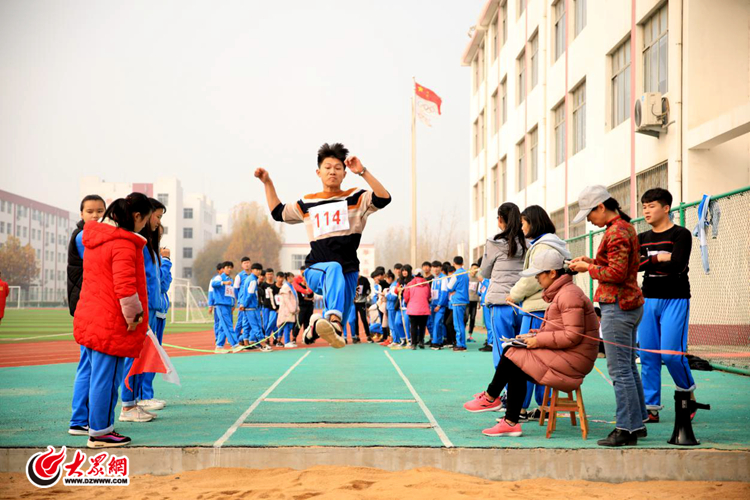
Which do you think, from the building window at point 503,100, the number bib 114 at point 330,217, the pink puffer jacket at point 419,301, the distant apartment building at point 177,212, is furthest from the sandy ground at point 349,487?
the distant apartment building at point 177,212

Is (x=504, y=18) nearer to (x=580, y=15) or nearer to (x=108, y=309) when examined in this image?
(x=580, y=15)

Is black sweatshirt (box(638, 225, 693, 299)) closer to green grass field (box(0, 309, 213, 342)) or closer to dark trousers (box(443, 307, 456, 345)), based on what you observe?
dark trousers (box(443, 307, 456, 345))

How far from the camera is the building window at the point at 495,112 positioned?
115ft

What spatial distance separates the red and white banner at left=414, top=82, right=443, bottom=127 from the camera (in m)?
33.8

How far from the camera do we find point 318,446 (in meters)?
5.45

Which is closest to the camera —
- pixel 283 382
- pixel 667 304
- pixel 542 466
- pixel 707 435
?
pixel 542 466

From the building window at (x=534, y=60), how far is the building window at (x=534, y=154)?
195cm

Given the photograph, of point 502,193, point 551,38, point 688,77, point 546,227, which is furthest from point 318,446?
point 502,193

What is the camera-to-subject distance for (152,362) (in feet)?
20.9

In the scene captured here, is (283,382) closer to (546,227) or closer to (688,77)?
(546,227)

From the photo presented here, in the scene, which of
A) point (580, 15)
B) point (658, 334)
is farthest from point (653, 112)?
point (658, 334)

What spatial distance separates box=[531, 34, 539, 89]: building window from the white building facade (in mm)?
46

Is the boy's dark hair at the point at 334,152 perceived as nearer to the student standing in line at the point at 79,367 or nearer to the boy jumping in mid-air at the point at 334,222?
the boy jumping in mid-air at the point at 334,222

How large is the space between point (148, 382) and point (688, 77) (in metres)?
11.8
